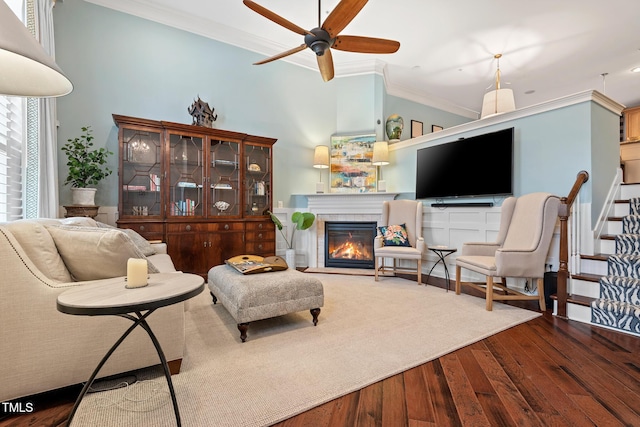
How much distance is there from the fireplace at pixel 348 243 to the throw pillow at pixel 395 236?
56cm

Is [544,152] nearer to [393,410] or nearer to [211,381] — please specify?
[393,410]

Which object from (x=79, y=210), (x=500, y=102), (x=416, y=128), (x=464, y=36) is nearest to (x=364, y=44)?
(x=464, y=36)

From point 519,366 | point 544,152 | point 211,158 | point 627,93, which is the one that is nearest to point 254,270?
point 519,366

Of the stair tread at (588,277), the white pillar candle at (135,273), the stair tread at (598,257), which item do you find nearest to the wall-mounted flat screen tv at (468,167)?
the stair tread at (598,257)

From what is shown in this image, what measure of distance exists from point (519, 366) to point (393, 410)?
3.25 ft

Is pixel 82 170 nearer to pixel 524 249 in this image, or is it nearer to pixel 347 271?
pixel 347 271

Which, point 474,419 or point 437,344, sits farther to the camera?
point 437,344

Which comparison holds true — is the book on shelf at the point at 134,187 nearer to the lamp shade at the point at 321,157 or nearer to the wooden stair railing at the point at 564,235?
the lamp shade at the point at 321,157

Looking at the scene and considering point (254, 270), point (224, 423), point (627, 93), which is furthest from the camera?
point (627, 93)

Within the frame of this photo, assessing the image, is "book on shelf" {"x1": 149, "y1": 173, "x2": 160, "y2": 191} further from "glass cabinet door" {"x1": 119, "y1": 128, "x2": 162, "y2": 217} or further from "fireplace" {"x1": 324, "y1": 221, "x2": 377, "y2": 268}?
"fireplace" {"x1": 324, "y1": 221, "x2": 377, "y2": 268}

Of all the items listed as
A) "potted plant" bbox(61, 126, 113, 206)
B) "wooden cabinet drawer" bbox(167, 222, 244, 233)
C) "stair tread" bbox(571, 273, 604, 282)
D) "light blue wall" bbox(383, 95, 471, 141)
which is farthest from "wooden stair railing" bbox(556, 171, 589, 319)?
"potted plant" bbox(61, 126, 113, 206)

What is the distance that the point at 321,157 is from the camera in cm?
491

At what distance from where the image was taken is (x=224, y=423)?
1275 millimetres

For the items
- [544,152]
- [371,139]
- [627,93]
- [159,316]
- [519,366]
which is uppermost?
[627,93]
